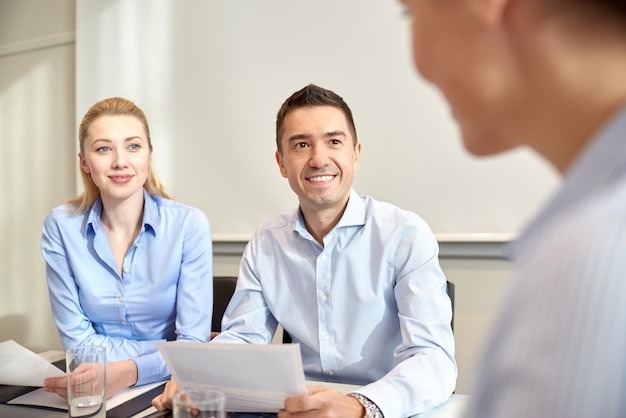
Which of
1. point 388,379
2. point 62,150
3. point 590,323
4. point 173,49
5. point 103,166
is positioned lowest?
point 388,379

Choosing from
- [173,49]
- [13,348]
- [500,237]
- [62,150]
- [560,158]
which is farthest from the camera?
[62,150]

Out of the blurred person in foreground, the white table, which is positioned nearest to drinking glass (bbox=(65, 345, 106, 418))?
the white table

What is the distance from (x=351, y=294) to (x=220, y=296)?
Answer: 25.0 inches

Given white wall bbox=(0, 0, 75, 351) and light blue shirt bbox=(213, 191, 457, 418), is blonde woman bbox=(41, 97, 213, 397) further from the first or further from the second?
white wall bbox=(0, 0, 75, 351)

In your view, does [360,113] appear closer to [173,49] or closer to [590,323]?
[173,49]

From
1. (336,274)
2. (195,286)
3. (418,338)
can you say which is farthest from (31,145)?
(418,338)

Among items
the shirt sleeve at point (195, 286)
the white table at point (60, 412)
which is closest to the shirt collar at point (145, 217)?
the shirt sleeve at point (195, 286)

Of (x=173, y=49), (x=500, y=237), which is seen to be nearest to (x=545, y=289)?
(x=500, y=237)

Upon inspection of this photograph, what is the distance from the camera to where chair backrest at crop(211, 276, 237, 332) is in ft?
6.53

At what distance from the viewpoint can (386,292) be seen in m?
1.54

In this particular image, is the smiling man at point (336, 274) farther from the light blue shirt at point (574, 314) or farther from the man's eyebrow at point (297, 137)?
the light blue shirt at point (574, 314)

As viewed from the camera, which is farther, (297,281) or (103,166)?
(103,166)

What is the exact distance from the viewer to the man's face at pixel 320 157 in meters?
1.61

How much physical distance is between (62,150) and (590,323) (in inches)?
131
